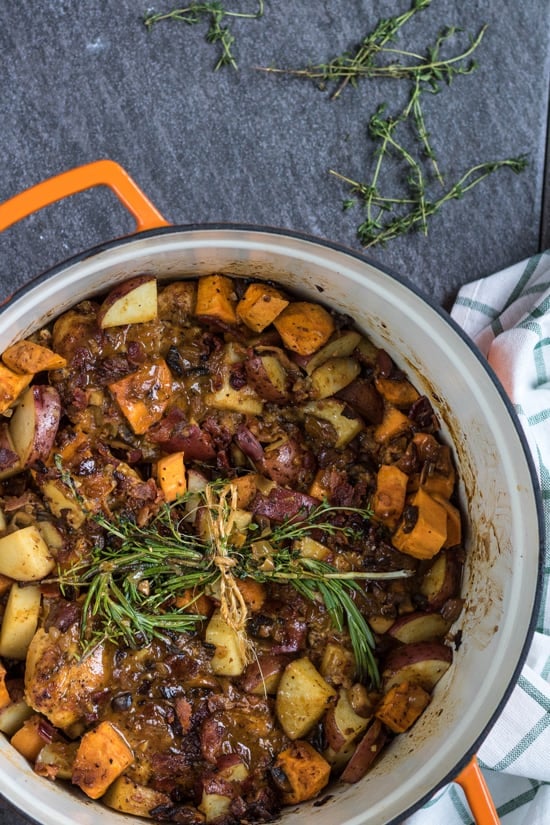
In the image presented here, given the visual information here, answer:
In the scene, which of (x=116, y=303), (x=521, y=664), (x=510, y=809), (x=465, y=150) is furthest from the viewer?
(x=465, y=150)

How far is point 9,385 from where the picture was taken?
6.45 feet

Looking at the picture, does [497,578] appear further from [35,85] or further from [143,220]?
[35,85]

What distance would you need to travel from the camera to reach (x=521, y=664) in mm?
1780

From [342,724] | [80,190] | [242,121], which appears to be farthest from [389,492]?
[242,121]

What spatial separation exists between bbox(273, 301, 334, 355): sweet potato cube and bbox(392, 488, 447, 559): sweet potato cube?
46 cm

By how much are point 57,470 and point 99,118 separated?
1.06 m

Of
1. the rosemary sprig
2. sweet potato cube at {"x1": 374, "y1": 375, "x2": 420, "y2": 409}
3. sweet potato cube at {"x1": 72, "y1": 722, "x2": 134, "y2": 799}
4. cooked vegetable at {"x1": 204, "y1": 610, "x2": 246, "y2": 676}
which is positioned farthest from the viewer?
the rosemary sprig

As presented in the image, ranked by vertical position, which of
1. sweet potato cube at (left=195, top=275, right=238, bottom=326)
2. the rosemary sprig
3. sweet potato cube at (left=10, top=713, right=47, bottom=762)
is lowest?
sweet potato cube at (left=10, top=713, right=47, bottom=762)

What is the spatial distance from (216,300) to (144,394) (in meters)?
0.29

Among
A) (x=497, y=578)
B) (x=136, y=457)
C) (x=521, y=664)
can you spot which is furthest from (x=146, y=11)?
(x=521, y=664)

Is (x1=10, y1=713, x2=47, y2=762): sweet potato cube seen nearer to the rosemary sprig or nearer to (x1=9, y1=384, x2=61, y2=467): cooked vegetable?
(x1=9, y1=384, x2=61, y2=467): cooked vegetable

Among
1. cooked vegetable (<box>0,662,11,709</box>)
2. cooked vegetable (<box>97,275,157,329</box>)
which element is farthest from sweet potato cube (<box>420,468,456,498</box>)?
cooked vegetable (<box>0,662,11,709</box>)

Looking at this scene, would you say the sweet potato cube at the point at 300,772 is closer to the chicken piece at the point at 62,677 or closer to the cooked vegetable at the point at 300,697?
the cooked vegetable at the point at 300,697

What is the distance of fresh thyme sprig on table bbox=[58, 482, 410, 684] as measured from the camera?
196 centimetres
